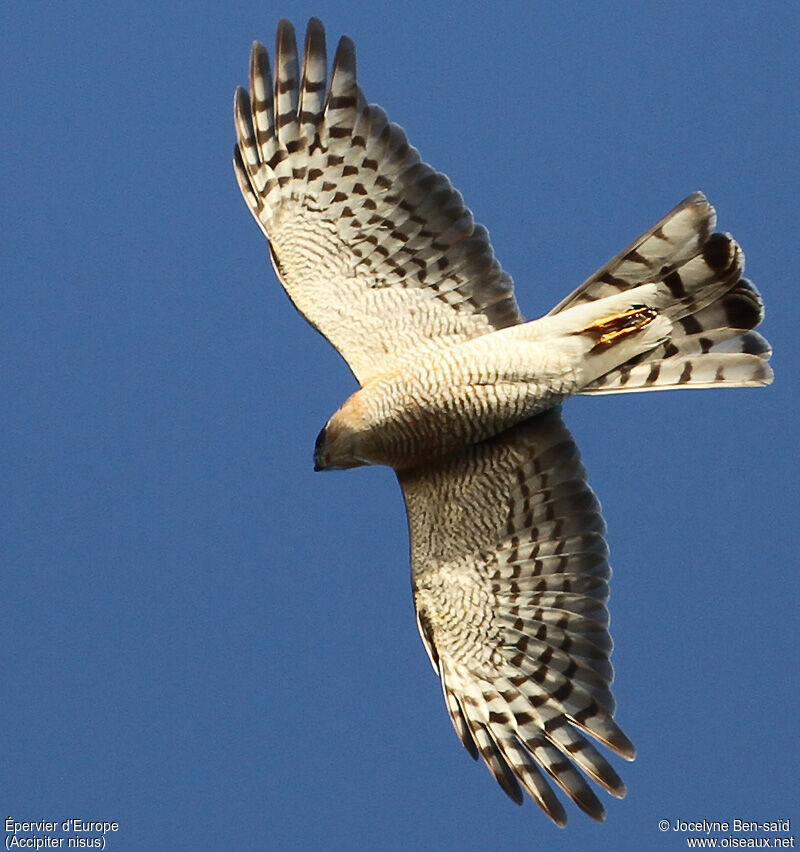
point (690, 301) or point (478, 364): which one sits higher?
point (690, 301)

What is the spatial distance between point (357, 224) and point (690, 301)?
150 centimetres

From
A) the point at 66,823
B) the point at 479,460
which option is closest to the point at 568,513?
the point at 479,460

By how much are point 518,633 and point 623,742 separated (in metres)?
0.66

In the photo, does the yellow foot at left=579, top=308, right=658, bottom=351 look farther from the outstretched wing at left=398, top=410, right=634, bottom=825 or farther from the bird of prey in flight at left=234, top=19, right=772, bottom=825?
the outstretched wing at left=398, top=410, right=634, bottom=825

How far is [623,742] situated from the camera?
6.86 m

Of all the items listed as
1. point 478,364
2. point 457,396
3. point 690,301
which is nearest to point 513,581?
point 457,396

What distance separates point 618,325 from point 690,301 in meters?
0.34

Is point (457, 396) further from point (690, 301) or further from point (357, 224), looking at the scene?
point (690, 301)

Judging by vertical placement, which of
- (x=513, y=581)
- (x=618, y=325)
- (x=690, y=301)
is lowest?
(x=513, y=581)

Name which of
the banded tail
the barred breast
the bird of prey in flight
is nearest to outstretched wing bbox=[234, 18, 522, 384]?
the bird of prey in flight

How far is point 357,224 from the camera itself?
7188 mm

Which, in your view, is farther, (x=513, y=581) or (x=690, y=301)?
(x=513, y=581)

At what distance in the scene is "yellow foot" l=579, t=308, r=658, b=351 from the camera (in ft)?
22.7

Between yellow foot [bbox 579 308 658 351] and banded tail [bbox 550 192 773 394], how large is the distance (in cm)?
1
